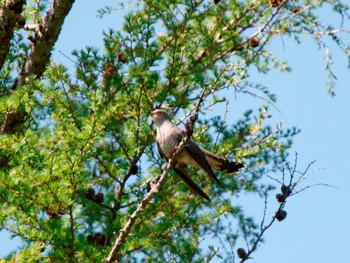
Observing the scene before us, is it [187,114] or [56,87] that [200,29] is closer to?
[187,114]

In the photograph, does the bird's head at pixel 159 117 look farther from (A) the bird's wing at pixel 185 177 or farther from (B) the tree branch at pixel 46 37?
(B) the tree branch at pixel 46 37

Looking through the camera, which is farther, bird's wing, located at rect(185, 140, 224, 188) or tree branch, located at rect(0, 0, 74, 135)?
tree branch, located at rect(0, 0, 74, 135)

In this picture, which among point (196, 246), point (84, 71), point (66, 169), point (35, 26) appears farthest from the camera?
point (35, 26)

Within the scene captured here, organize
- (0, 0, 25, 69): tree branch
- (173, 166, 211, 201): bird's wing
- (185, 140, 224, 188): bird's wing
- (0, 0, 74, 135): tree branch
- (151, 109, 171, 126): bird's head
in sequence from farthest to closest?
(0, 0, 74, 135): tree branch < (0, 0, 25, 69): tree branch < (151, 109, 171, 126): bird's head < (185, 140, 224, 188): bird's wing < (173, 166, 211, 201): bird's wing

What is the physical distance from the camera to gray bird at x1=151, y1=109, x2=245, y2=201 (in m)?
5.57

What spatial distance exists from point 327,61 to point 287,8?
59 centimetres

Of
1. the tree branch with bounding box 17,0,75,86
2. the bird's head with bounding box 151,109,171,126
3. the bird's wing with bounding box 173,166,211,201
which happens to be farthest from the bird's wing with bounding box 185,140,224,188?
the tree branch with bounding box 17,0,75,86

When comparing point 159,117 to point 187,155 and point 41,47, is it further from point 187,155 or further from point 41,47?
point 41,47

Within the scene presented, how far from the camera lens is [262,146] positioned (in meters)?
5.90

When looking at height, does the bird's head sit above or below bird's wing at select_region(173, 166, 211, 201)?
above

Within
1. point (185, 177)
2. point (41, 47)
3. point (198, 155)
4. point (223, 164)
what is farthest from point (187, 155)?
point (41, 47)

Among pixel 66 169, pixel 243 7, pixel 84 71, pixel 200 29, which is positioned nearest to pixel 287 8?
pixel 243 7

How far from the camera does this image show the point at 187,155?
5781 millimetres

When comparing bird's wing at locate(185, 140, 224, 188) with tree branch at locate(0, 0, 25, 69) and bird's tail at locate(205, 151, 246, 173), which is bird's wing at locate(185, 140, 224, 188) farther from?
tree branch at locate(0, 0, 25, 69)
